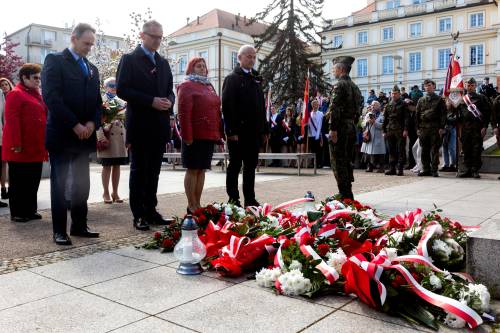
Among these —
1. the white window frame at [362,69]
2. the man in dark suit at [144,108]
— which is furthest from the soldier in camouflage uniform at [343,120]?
the white window frame at [362,69]

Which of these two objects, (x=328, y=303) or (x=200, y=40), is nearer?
(x=328, y=303)

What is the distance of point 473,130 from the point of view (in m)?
12.1

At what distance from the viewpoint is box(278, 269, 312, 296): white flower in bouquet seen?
3291 millimetres

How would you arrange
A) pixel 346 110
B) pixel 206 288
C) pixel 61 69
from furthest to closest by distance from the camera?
pixel 346 110 → pixel 61 69 → pixel 206 288

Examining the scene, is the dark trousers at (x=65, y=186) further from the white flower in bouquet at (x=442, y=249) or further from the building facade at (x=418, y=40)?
the building facade at (x=418, y=40)

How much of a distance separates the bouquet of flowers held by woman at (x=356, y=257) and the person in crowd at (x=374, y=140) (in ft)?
30.3

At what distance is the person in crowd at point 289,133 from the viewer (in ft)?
55.2

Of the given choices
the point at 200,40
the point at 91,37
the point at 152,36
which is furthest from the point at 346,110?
the point at 200,40

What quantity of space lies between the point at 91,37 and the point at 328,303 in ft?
11.4

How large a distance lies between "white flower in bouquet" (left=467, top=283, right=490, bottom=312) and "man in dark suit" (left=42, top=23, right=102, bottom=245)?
3.51m

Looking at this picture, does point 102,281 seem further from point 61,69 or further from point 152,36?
point 152,36

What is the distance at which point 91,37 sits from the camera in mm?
5031

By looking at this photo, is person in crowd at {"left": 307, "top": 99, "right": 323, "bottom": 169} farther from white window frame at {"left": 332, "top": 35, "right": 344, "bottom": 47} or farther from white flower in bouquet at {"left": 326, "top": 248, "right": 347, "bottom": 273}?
white window frame at {"left": 332, "top": 35, "right": 344, "bottom": 47}

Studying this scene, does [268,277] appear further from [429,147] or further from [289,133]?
[289,133]
